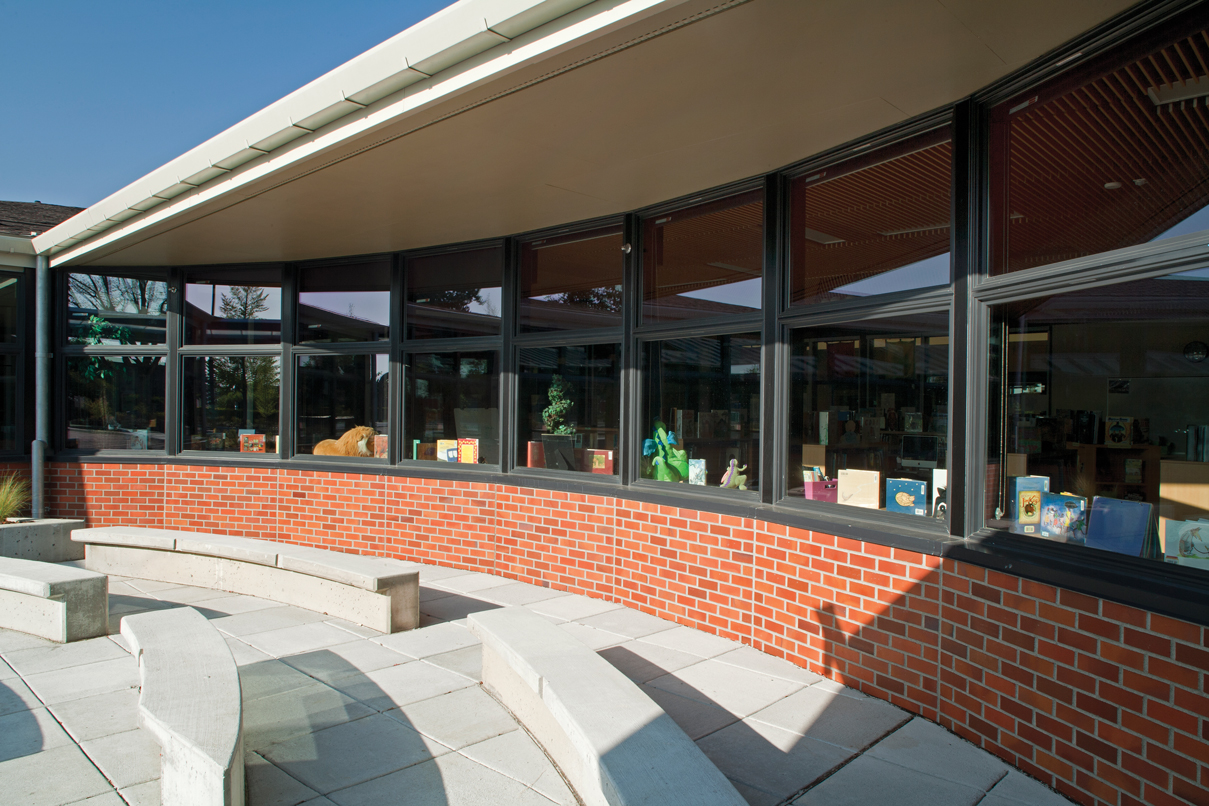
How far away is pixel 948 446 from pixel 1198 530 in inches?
43.4

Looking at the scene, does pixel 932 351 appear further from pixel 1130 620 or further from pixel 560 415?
pixel 560 415

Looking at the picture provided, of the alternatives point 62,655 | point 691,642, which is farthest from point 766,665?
point 62,655

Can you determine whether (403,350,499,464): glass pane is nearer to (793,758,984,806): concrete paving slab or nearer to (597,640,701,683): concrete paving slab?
(597,640,701,683): concrete paving slab

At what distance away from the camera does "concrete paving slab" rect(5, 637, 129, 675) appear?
14.1 feet

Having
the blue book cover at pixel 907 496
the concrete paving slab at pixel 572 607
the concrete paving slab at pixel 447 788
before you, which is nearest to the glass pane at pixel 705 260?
the blue book cover at pixel 907 496

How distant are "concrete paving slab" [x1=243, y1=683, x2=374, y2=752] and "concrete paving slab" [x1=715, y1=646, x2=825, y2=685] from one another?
6.79ft

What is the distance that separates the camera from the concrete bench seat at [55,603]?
15.5 feet

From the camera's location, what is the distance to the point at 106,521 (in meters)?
8.02

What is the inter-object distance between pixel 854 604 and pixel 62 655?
470 cm

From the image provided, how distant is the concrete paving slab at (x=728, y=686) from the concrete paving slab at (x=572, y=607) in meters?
1.24

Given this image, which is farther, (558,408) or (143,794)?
(558,408)

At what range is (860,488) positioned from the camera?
4.14 metres

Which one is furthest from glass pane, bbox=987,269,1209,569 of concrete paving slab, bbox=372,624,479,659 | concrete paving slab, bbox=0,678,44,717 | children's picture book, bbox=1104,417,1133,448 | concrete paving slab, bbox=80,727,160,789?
concrete paving slab, bbox=0,678,44,717

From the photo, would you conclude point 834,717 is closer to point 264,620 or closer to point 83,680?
point 264,620
